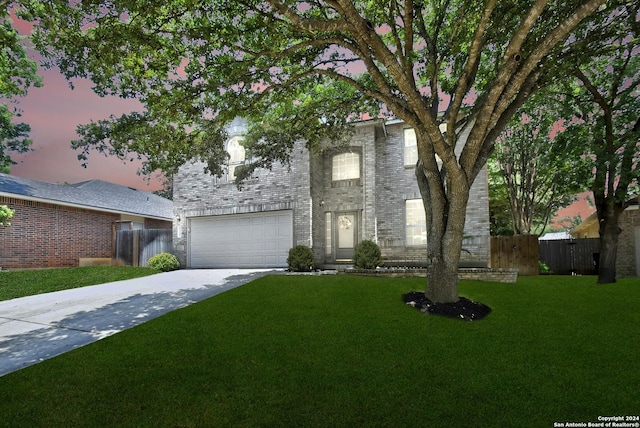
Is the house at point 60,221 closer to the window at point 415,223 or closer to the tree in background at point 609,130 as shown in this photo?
the window at point 415,223

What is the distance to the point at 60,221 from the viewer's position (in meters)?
16.1

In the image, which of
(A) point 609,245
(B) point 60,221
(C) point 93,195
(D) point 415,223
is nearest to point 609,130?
(A) point 609,245

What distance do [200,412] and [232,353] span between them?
1.40m

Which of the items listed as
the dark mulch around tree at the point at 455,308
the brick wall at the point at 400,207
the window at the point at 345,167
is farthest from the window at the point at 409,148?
the dark mulch around tree at the point at 455,308

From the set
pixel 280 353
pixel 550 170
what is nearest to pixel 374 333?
pixel 280 353

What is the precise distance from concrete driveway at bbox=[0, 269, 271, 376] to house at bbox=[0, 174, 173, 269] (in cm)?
763

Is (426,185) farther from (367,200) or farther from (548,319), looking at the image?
(367,200)

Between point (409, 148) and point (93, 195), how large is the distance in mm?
16845

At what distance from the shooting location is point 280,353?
4535 millimetres

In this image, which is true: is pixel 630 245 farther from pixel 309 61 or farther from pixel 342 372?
pixel 342 372

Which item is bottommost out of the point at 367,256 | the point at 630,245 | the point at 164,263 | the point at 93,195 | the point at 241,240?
the point at 164,263

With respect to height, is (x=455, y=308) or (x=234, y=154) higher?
(x=234, y=154)

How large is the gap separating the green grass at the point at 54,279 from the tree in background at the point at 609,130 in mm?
15094

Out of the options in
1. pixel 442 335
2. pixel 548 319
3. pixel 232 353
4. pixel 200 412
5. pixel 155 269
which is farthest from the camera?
pixel 155 269
